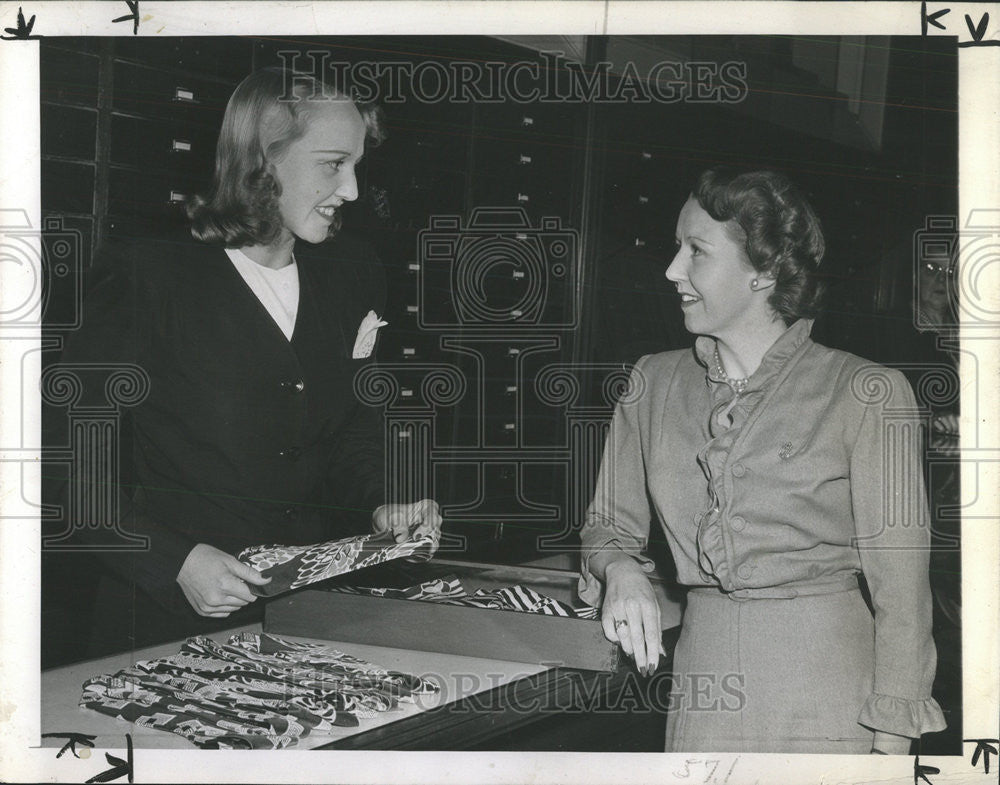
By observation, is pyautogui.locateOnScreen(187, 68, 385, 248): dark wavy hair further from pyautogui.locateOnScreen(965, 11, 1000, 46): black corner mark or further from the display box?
pyautogui.locateOnScreen(965, 11, 1000, 46): black corner mark

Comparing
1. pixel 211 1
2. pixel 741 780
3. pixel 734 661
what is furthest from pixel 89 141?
pixel 741 780

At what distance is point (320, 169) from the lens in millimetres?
2352

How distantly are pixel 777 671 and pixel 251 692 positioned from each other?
1.13 meters

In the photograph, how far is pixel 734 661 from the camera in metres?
2.10

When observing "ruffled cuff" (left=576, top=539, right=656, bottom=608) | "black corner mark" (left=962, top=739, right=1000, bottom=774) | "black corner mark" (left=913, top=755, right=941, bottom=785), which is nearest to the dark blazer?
"ruffled cuff" (left=576, top=539, right=656, bottom=608)

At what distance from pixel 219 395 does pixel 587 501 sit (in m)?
0.94

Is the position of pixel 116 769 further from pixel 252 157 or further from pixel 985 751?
pixel 985 751

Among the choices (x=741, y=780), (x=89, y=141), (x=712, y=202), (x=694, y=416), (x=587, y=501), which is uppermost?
(x=89, y=141)

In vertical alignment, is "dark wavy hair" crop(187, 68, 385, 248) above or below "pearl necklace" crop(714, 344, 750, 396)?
above

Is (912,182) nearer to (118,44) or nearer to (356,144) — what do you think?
(356,144)

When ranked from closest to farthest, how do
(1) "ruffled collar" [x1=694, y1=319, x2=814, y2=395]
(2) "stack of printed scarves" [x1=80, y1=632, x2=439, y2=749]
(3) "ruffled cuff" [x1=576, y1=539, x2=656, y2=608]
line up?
1. (2) "stack of printed scarves" [x1=80, y1=632, x2=439, y2=749]
2. (1) "ruffled collar" [x1=694, y1=319, x2=814, y2=395]
3. (3) "ruffled cuff" [x1=576, y1=539, x2=656, y2=608]

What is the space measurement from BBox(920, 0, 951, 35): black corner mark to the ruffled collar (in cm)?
86

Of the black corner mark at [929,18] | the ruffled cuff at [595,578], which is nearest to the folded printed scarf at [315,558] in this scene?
A: the ruffled cuff at [595,578]

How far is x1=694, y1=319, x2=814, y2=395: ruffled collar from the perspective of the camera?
2.09 metres
